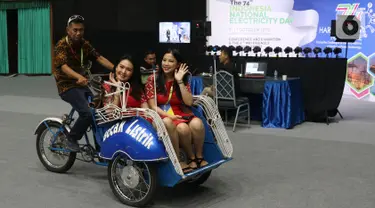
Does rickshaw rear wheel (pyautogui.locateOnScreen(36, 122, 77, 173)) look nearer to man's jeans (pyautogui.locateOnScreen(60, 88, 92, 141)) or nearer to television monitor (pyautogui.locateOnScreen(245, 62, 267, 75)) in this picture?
man's jeans (pyautogui.locateOnScreen(60, 88, 92, 141))

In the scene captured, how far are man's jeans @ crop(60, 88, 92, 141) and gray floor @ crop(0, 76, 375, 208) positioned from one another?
444 millimetres

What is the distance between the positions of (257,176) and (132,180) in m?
1.39

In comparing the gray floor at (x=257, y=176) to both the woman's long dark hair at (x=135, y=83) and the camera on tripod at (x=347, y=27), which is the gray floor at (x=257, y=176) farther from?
the camera on tripod at (x=347, y=27)

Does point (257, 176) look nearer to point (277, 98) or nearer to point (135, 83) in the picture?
point (135, 83)

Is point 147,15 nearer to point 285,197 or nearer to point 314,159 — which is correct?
point 314,159

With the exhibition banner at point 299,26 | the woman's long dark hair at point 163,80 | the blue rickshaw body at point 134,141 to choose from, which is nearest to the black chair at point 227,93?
the woman's long dark hair at point 163,80

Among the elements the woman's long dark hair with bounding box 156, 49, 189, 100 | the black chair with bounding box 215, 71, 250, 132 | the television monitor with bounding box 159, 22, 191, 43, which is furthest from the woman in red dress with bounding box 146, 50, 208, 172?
the television monitor with bounding box 159, 22, 191, 43

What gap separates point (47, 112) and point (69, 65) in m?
4.50

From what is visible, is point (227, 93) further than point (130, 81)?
Yes

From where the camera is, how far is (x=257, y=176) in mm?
4582

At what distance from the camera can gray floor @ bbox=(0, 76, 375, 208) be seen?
386 centimetres

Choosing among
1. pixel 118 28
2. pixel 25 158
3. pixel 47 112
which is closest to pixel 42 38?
pixel 118 28

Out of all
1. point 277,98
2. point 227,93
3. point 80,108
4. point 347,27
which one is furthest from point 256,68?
point 80,108

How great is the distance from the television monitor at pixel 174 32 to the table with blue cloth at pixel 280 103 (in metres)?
5.65
